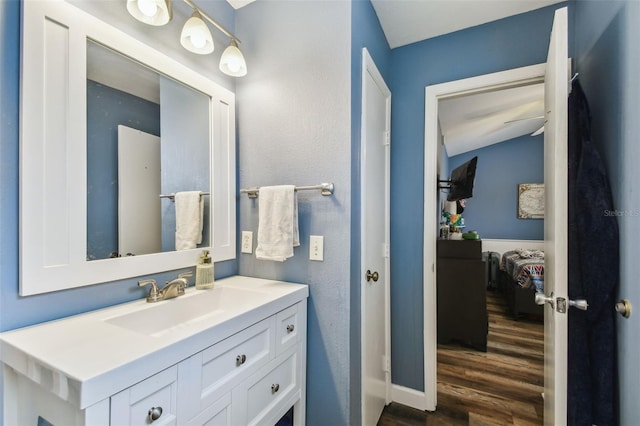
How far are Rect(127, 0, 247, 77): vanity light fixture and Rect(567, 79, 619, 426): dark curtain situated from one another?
1636 mm

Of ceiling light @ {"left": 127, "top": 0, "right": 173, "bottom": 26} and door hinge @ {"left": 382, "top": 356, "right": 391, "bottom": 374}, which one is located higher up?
ceiling light @ {"left": 127, "top": 0, "right": 173, "bottom": 26}

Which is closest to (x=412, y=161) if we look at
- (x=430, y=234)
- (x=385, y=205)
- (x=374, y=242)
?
(x=385, y=205)

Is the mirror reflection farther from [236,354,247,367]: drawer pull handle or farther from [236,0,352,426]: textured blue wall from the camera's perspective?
[236,354,247,367]: drawer pull handle

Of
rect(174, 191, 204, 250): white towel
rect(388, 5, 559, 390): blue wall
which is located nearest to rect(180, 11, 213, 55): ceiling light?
rect(174, 191, 204, 250): white towel

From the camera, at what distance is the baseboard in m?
1.88

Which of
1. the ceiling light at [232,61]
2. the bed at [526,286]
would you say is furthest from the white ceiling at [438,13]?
the bed at [526,286]

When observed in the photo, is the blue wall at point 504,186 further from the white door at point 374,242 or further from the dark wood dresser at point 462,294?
the white door at point 374,242

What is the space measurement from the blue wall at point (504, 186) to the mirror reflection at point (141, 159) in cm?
577

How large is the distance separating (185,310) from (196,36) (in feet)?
4.02

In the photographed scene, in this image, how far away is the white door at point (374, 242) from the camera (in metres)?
1.47

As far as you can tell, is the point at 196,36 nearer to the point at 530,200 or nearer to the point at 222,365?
the point at 222,365

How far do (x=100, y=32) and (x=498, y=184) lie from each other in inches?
257

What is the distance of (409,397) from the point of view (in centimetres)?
192

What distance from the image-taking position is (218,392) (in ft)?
2.91
